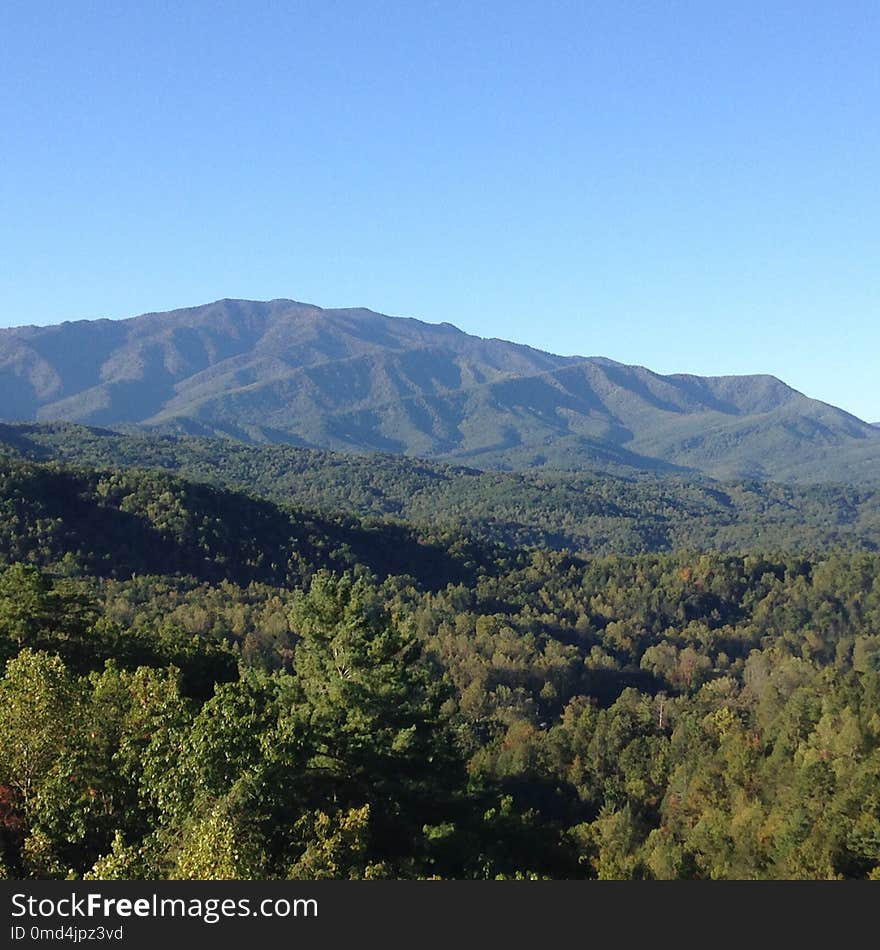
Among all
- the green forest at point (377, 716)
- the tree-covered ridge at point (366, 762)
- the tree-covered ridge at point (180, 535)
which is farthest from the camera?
the tree-covered ridge at point (180, 535)

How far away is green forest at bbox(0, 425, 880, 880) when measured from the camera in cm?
2122

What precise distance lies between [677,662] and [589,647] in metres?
14.3

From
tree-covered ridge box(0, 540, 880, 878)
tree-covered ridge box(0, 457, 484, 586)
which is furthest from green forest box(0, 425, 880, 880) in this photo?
tree-covered ridge box(0, 457, 484, 586)

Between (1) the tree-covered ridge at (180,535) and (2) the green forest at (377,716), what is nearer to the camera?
(2) the green forest at (377,716)

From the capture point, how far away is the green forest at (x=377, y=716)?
2122 cm

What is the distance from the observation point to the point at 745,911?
16391mm

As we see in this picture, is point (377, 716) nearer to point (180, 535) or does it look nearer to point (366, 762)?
point (366, 762)

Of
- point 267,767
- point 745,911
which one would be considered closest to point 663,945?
point 745,911

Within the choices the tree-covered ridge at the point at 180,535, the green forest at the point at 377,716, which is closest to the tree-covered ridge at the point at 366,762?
the green forest at the point at 377,716

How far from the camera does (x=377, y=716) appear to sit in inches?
1248

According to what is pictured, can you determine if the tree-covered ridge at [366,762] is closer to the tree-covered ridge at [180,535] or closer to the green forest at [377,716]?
the green forest at [377,716]

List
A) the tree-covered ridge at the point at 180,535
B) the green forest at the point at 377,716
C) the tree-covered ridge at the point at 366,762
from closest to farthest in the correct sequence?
the tree-covered ridge at the point at 366,762, the green forest at the point at 377,716, the tree-covered ridge at the point at 180,535

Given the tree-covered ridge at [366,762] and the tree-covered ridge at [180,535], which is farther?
the tree-covered ridge at [180,535]

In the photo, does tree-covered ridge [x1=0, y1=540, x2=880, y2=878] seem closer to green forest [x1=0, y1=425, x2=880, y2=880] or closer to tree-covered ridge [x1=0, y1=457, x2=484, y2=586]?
green forest [x1=0, y1=425, x2=880, y2=880]
